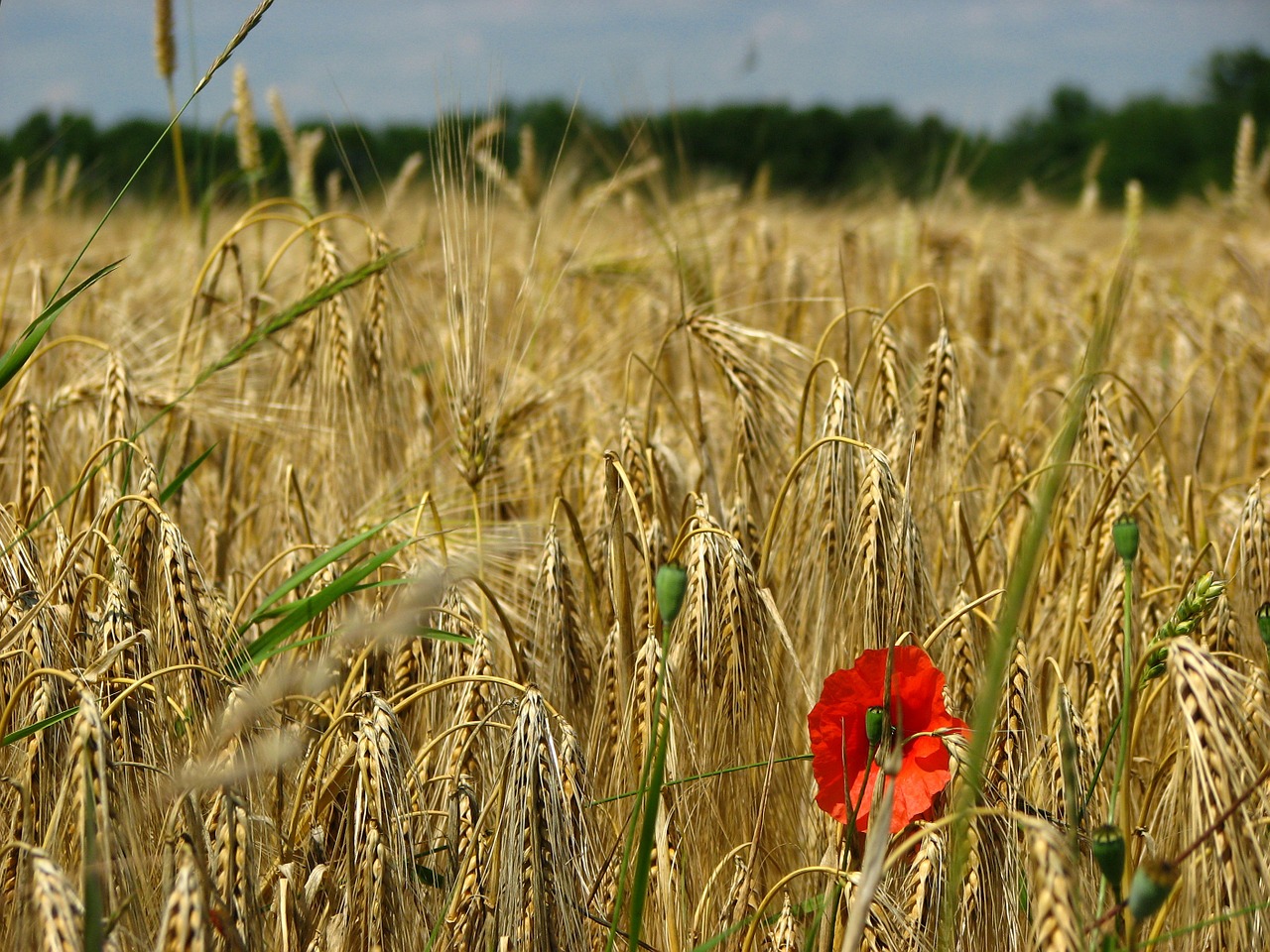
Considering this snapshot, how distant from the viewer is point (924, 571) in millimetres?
1066

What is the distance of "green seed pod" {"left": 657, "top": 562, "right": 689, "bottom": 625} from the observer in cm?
65

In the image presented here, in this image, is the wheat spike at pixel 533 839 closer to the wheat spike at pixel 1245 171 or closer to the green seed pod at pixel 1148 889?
the green seed pod at pixel 1148 889

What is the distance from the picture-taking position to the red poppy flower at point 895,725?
934 mm

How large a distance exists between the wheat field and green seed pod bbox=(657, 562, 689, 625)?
0.25 feet

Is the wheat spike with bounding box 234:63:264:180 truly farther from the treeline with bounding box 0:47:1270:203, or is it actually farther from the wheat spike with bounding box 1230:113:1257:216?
the treeline with bounding box 0:47:1270:203

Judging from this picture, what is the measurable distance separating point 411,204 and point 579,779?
305 inches

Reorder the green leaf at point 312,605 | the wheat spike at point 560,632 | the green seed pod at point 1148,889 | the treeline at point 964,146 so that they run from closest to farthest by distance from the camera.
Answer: the green seed pod at point 1148,889
the green leaf at point 312,605
the wheat spike at point 560,632
the treeline at point 964,146

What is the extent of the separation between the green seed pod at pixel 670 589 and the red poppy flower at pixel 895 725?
328 millimetres

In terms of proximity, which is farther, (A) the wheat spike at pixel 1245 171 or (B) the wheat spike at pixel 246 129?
(A) the wheat spike at pixel 1245 171

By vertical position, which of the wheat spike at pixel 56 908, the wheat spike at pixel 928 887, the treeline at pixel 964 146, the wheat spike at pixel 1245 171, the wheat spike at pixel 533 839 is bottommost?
the wheat spike at pixel 928 887

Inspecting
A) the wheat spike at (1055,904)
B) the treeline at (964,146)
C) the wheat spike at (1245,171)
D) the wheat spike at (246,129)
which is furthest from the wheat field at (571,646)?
the treeline at (964,146)

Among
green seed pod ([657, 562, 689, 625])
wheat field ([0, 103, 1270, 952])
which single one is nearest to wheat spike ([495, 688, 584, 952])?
wheat field ([0, 103, 1270, 952])

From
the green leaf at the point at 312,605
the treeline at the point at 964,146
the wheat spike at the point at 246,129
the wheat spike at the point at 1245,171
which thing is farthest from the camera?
the treeline at the point at 964,146

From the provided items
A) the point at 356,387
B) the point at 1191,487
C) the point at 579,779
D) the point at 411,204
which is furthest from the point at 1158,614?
the point at 411,204
